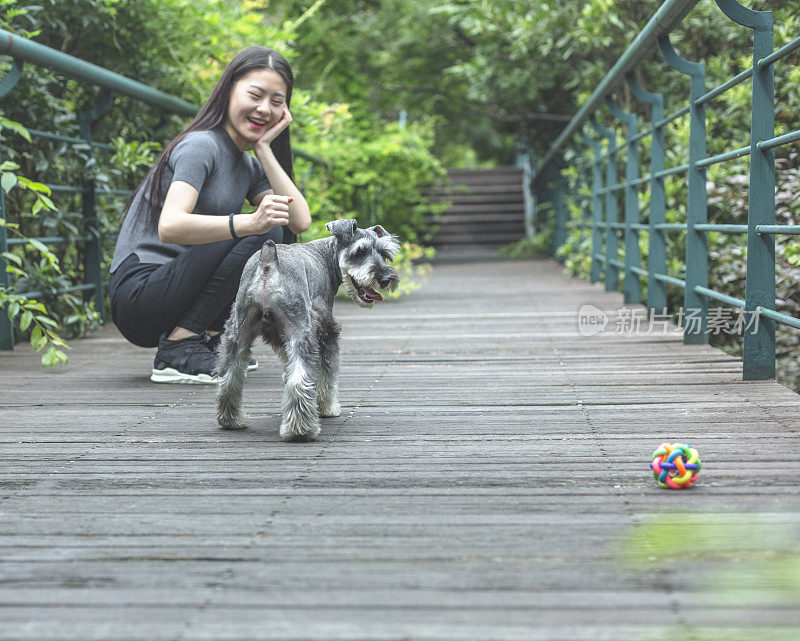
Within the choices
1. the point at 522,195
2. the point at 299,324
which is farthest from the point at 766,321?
the point at 522,195

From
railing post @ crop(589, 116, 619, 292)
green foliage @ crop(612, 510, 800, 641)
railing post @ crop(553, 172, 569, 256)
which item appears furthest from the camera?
railing post @ crop(553, 172, 569, 256)

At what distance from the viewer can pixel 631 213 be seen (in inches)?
288

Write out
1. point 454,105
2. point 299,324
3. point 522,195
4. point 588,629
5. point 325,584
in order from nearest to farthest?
point 588,629 → point 325,584 → point 299,324 → point 454,105 → point 522,195

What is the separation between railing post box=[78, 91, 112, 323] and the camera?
5.95 meters

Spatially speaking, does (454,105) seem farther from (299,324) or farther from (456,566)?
(456,566)

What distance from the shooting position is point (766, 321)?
382 cm

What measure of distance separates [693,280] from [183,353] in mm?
2650

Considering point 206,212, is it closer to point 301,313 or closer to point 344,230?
point 344,230

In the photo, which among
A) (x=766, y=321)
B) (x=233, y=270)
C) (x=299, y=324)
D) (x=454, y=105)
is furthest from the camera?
(x=454, y=105)

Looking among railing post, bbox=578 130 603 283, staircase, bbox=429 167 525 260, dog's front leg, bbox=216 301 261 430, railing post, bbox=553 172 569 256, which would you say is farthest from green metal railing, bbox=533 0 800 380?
staircase, bbox=429 167 525 260

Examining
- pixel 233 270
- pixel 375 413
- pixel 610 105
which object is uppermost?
pixel 610 105

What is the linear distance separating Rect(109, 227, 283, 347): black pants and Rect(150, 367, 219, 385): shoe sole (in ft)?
0.68

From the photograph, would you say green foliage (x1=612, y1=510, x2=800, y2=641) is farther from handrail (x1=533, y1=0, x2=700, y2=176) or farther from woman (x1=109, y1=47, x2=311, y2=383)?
handrail (x1=533, y1=0, x2=700, y2=176)

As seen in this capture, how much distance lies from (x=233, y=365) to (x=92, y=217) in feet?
10.8
